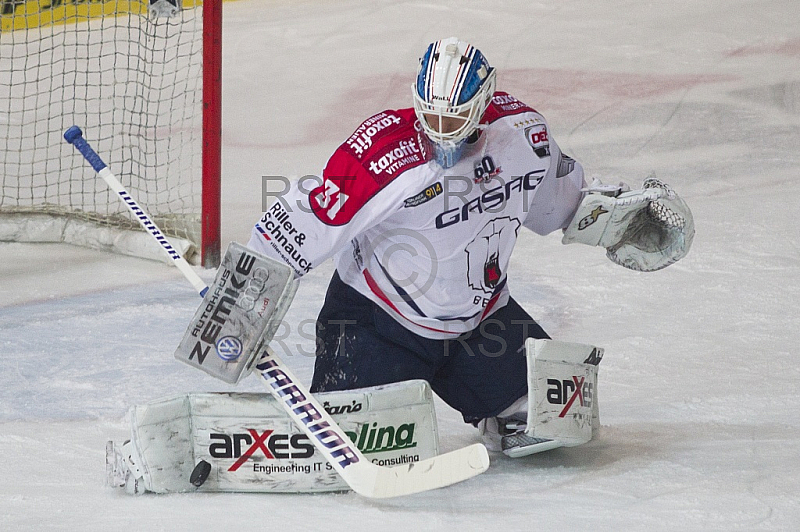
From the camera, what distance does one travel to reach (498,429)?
2.47 m

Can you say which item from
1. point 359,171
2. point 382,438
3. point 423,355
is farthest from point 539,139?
point 382,438

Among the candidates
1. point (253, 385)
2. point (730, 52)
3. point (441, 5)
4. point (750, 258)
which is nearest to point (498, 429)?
point (253, 385)

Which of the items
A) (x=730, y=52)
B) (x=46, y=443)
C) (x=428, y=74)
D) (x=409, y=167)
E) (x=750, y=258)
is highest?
(x=730, y=52)

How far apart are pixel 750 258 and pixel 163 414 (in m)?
2.35

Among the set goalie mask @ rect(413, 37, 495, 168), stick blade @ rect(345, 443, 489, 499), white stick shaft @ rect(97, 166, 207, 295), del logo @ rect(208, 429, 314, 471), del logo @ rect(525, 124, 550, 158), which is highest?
goalie mask @ rect(413, 37, 495, 168)

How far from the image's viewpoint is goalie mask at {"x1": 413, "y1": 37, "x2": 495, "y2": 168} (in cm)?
212

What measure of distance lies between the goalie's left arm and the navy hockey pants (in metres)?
0.26

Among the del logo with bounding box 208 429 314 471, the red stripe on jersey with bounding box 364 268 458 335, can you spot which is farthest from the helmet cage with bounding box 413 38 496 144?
the del logo with bounding box 208 429 314 471

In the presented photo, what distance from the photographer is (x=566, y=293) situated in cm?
361

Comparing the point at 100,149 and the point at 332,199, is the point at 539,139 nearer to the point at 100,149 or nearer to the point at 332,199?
the point at 332,199

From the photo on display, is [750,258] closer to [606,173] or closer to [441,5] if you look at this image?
[606,173]

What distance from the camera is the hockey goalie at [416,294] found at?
6.96 ft

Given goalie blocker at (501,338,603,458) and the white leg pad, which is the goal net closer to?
the white leg pad

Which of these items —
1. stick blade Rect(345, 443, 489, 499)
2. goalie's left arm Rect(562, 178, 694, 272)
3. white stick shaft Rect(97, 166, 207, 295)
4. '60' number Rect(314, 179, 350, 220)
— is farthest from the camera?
goalie's left arm Rect(562, 178, 694, 272)
